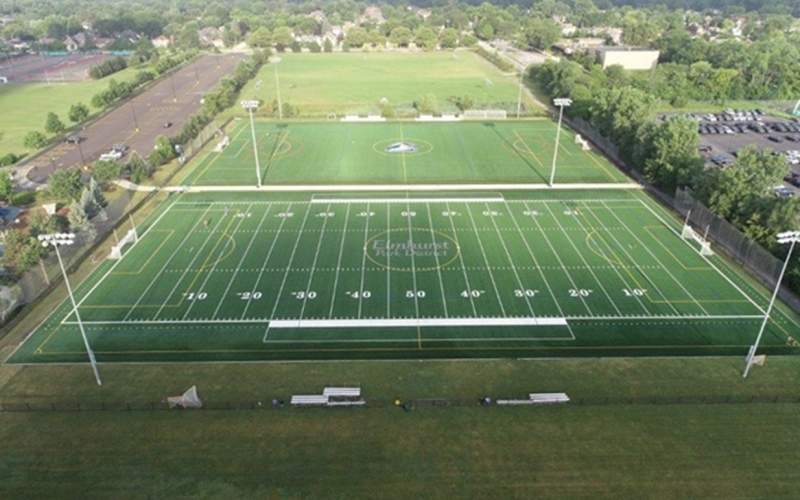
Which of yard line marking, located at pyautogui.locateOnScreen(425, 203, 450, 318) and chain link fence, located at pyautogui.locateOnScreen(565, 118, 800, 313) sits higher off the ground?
chain link fence, located at pyautogui.locateOnScreen(565, 118, 800, 313)

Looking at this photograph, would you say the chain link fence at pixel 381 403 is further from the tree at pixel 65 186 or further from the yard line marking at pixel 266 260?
the tree at pixel 65 186

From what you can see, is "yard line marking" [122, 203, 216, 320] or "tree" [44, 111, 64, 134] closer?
"yard line marking" [122, 203, 216, 320]

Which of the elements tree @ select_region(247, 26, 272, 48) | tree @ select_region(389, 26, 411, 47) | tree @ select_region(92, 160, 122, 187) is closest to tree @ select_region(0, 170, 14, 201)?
tree @ select_region(92, 160, 122, 187)

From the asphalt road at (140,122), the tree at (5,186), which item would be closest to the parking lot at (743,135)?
the asphalt road at (140,122)

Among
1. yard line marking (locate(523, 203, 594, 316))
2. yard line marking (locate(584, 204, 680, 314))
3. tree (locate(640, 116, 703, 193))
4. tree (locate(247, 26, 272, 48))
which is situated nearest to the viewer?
yard line marking (locate(523, 203, 594, 316))

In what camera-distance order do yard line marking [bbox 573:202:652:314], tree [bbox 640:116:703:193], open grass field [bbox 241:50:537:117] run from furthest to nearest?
open grass field [bbox 241:50:537:117] < tree [bbox 640:116:703:193] < yard line marking [bbox 573:202:652:314]

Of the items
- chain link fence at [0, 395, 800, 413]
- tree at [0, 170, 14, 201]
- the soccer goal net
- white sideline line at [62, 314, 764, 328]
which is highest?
tree at [0, 170, 14, 201]

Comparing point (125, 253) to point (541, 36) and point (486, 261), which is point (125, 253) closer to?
point (486, 261)

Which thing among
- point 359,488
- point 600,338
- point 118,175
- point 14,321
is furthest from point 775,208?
point 118,175

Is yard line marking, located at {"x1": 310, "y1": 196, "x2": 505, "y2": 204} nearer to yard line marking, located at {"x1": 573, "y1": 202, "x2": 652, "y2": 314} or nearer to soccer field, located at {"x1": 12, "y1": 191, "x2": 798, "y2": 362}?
soccer field, located at {"x1": 12, "y1": 191, "x2": 798, "y2": 362}
